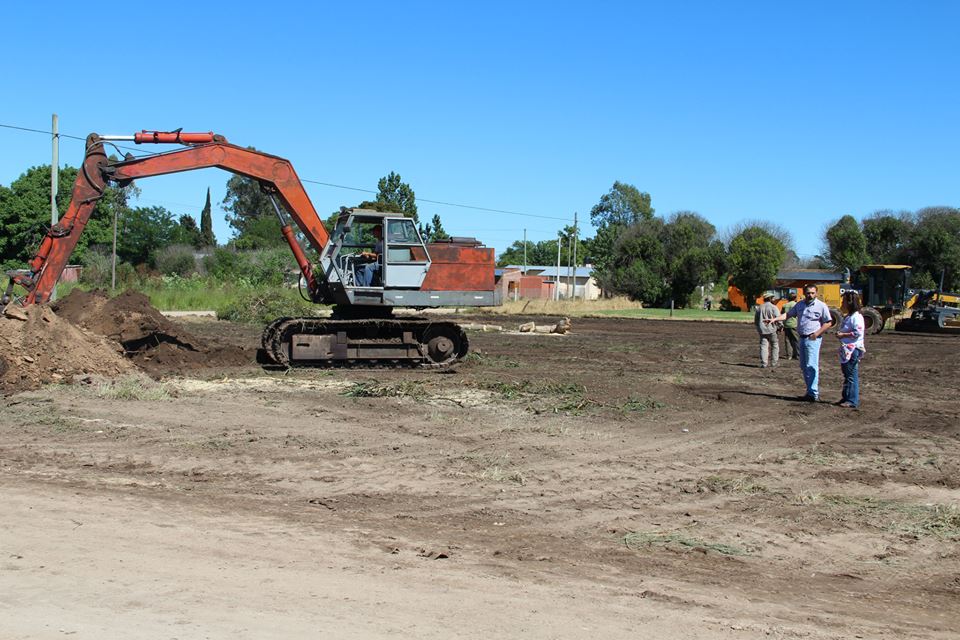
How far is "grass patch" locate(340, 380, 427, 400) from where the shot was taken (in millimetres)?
14708

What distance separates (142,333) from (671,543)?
1505 cm

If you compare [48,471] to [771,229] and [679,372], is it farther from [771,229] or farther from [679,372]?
[771,229]

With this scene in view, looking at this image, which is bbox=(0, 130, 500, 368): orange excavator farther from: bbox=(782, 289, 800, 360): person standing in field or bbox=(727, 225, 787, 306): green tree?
bbox=(727, 225, 787, 306): green tree

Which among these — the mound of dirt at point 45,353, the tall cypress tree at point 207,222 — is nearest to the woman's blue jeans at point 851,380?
the mound of dirt at point 45,353

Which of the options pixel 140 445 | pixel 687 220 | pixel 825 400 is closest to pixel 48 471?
pixel 140 445

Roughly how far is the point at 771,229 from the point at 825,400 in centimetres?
8147

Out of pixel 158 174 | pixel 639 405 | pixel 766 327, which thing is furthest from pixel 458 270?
pixel 766 327

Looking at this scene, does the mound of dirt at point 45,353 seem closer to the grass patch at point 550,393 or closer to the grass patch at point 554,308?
the grass patch at point 550,393

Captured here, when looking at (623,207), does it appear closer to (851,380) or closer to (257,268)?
(257,268)

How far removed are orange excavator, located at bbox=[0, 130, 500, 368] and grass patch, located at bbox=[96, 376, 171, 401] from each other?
10.9 ft

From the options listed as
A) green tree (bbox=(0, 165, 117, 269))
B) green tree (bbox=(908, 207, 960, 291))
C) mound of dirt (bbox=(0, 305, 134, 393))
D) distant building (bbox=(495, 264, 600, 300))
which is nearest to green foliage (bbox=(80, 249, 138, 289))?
green tree (bbox=(0, 165, 117, 269))

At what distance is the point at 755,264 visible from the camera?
63344mm

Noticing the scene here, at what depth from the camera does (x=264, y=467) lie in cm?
941

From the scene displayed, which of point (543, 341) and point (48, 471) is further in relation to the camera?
point (543, 341)
